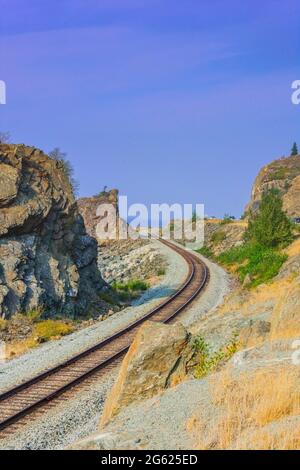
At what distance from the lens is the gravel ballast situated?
10141 mm

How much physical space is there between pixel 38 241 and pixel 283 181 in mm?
87114

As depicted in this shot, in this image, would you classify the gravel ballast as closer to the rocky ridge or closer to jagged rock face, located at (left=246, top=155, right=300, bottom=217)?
the rocky ridge

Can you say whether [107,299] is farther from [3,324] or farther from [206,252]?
[206,252]

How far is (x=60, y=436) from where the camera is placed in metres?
10.3

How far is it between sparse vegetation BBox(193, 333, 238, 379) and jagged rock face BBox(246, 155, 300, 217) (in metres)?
71.1

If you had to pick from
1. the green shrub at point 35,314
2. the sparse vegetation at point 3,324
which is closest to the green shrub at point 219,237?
the green shrub at point 35,314

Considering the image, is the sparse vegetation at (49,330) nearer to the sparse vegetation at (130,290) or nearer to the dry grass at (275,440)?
the sparse vegetation at (130,290)

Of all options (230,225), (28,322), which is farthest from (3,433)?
(230,225)

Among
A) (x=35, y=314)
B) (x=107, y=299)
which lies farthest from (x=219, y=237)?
A: (x=35, y=314)

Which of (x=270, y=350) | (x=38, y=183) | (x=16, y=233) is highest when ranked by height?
(x=38, y=183)
